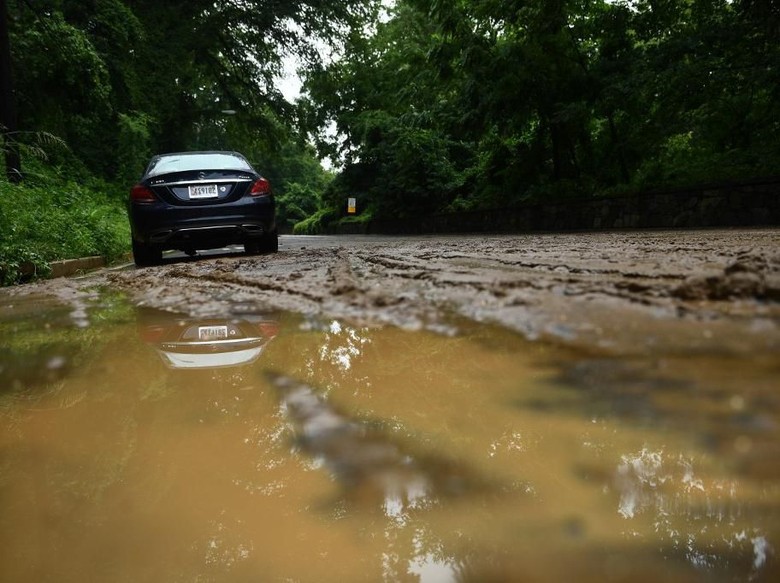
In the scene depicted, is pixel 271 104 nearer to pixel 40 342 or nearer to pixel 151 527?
pixel 40 342

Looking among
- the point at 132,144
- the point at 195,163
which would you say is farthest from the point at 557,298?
the point at 132,144

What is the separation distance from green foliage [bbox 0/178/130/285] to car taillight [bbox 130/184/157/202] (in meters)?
0.88

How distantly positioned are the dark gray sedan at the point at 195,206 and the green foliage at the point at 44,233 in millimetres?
795

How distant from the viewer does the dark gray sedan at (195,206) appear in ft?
22.4

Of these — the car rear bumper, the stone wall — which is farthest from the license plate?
the stone wall

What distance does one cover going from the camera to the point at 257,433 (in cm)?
117

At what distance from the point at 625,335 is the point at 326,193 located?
105ft

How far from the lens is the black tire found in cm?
707

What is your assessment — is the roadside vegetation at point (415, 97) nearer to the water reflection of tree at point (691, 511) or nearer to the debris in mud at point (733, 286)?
the debris in mud at point (733, 286)

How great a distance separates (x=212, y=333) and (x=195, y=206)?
16.6 feet

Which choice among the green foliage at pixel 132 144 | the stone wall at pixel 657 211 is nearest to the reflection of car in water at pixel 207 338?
the stone wall at pixel 657 211

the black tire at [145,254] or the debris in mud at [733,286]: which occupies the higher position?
the debris in mud at [733,286]

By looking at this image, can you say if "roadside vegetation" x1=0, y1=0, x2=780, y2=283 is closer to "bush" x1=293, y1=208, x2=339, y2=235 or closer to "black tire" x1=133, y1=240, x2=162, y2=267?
"black tire" x1=133, y1=240, x2=162, y2=267

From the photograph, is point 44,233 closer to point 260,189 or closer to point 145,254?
point 145,254
